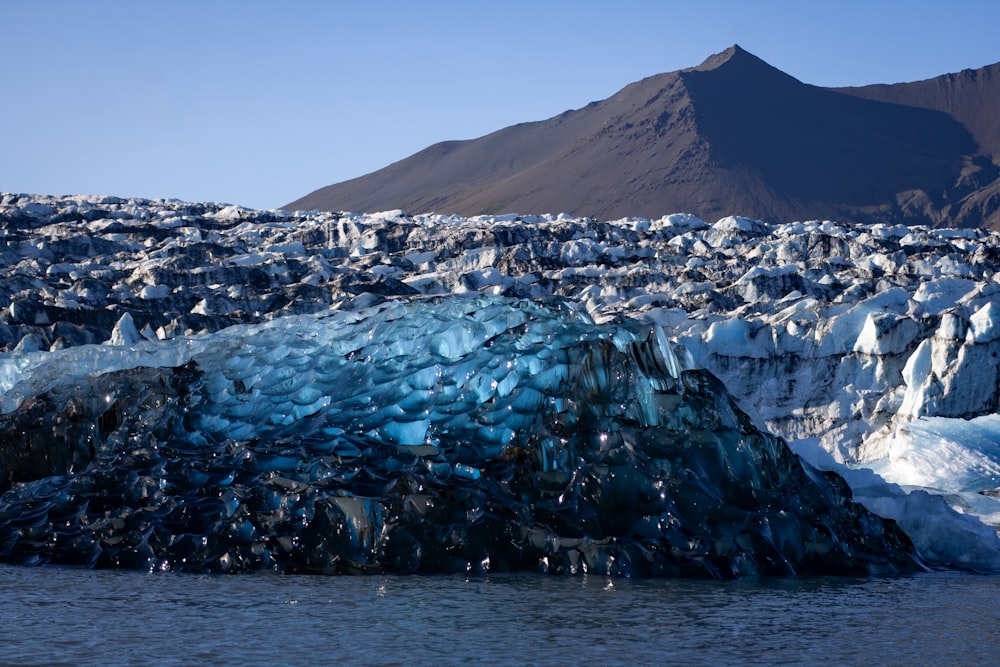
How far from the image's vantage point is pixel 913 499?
32.7 ft

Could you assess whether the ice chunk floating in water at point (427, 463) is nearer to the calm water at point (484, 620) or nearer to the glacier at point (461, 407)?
the glacier at point (461, 407)

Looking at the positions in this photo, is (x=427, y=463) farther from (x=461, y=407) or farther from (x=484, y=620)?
(x=484, y=620)

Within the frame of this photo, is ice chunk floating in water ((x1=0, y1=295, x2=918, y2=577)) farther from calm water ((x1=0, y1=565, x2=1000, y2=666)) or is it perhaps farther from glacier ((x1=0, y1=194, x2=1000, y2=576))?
calm water ((x1=0, y1=565, x2=1000, y2=666))

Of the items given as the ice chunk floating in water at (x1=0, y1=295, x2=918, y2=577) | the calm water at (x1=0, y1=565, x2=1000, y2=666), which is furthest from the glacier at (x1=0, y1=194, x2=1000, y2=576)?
the calm water at (x1=0, y1=565, x2=1000, y2=666)

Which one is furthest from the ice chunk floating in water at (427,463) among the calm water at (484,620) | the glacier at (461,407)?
the calm water at (484,620)

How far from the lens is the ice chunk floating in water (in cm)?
849

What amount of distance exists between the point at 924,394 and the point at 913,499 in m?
16.0

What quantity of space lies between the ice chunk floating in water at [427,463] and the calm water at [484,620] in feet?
1.55

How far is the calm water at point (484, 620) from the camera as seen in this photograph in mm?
5555

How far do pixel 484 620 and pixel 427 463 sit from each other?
3.02 m

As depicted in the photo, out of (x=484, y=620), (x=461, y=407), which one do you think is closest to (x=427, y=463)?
(x=461, y=407)

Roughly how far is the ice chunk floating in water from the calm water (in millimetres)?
472

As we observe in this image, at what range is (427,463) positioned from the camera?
931 centimetres

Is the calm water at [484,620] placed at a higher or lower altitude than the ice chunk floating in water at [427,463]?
lower
